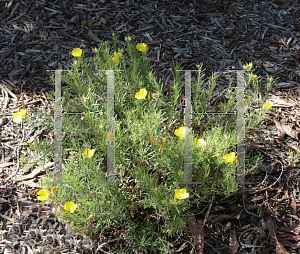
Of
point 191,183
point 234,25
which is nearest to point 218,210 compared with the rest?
point 191,183

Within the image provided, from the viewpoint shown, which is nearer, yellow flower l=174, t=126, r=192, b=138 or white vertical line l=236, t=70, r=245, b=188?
yellow flower l=174, t=126, r=192, b=138

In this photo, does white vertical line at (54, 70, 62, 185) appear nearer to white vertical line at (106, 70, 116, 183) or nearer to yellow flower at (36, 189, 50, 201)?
yellow flower at (36, 189, 50, 201)

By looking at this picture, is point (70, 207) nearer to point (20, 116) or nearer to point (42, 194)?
point (42, 194)

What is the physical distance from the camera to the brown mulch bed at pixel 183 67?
8.04ft

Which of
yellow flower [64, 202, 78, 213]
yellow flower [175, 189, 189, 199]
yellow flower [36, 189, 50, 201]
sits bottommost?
yellow flower [64, 202, 78, 213]

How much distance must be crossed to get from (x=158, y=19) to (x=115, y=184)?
9.08 feet

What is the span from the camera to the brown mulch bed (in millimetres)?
2449

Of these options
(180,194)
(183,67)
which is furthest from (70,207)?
(183,67)

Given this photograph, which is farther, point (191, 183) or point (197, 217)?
point (197, 217)

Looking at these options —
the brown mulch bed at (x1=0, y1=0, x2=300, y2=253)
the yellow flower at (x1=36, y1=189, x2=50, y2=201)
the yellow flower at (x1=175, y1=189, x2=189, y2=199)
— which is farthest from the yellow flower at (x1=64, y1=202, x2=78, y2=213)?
the yellow flower at (x1=175, y1=189, x2=189, y2=199)

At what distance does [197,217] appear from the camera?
252 cm

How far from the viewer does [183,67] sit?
363 cm

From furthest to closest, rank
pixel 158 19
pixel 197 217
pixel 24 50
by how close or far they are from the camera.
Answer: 1. pixel 158 19
2. pixel 24 50
3. pixel 197 217

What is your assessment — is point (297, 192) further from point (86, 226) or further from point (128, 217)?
point (86, 226)
